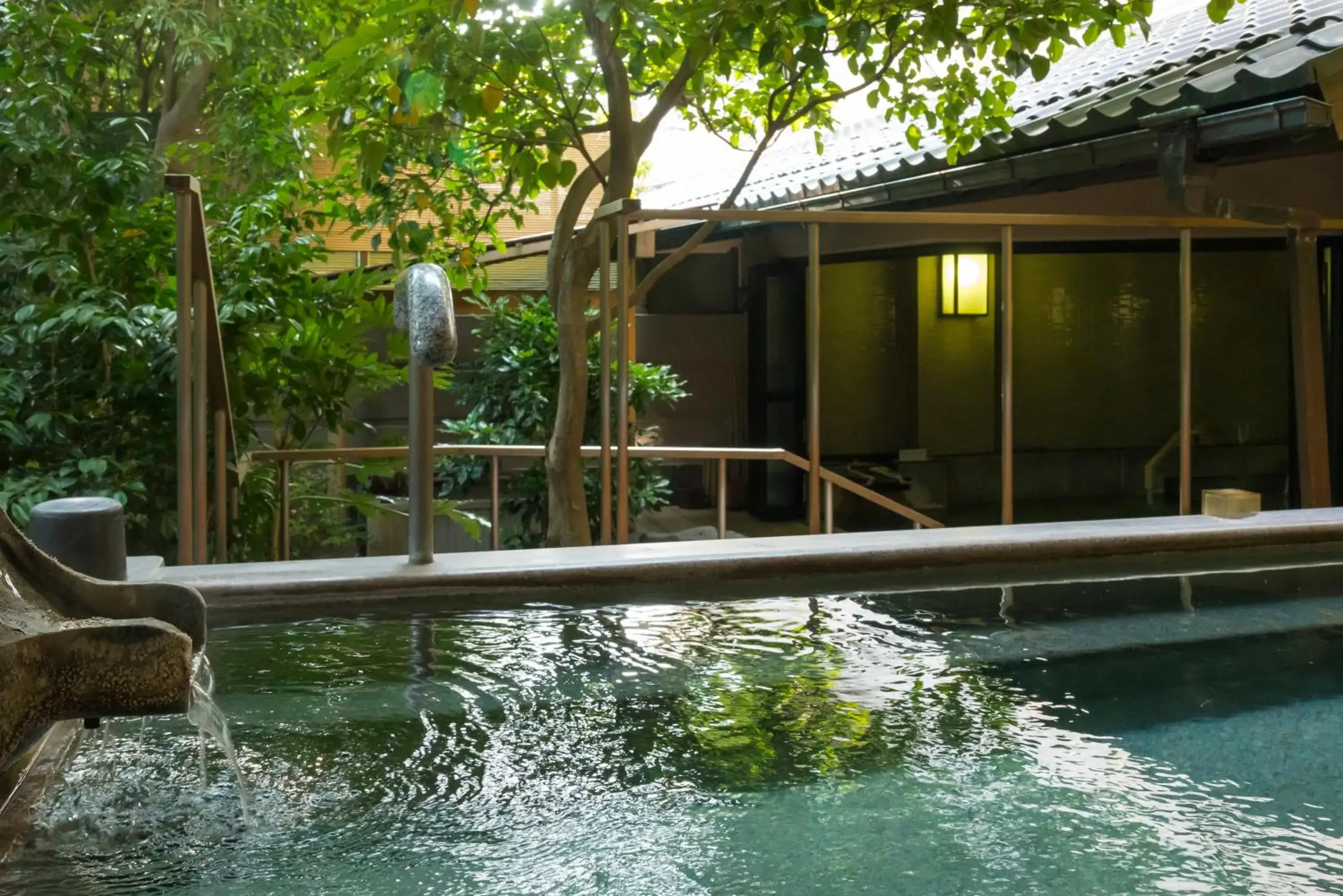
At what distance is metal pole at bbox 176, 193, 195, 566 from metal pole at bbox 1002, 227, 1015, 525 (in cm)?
234

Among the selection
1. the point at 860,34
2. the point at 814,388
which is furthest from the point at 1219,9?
the point at 814,388

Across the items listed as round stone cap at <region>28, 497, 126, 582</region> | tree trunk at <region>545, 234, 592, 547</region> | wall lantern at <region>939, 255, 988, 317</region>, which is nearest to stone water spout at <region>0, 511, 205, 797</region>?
round stone cap at <region>28, 497, 126, 582</region>

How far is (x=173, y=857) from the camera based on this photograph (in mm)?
1676

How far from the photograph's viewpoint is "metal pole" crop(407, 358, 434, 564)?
302 cm

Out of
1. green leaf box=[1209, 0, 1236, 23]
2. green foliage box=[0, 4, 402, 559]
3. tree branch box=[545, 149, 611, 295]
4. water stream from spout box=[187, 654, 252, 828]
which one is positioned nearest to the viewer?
water stream from spout box=[187, 654, 252, 828]

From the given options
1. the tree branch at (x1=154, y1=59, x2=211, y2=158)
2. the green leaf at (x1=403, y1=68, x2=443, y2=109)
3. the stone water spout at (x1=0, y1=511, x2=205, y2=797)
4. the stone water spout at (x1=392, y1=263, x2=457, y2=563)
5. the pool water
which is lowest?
the pool water

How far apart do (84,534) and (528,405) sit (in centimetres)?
486

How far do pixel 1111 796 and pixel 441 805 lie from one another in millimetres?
954

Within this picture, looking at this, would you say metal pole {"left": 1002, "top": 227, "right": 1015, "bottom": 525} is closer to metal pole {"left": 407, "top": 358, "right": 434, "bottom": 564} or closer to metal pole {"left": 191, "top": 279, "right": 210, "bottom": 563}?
metal pole {"left": 407, "top": 358, "right": 434, "bottom": 564}

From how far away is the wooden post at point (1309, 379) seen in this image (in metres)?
4.44

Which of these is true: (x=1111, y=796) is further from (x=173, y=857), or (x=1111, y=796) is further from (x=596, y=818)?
(x=173, y=857)

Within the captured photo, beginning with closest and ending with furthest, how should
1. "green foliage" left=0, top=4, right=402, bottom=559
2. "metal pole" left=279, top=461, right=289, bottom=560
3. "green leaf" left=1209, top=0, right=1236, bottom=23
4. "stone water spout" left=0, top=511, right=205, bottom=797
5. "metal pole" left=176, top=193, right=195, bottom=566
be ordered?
"stone water spout" left=0, top=511, right=205, bottom=797 < "metal pole" left=176, top=193, right=195, bottom=566 < "green leaf" left=1209, top=0, right=1236, bottom=23 < "green foliage" left=0, top=4, right=402, bottom=559 < "metal pole" left=279, top=461, right=289, bottom=560

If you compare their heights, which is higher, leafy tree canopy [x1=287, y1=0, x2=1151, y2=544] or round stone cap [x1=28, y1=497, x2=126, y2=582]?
leafy tree canopy [x1=287, y1=0, x2=1151, y2=544]

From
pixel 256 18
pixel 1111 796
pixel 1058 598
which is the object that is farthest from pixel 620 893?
pixel 256 18
